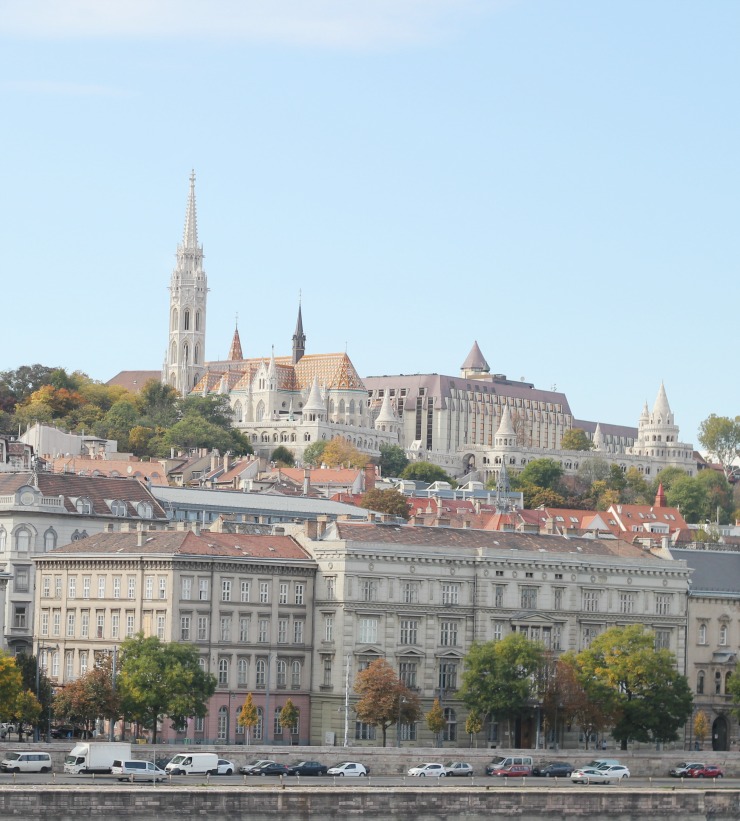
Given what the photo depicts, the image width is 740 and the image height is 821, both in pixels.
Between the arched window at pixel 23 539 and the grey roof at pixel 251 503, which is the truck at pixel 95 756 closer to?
the arched window at pixel 23 539

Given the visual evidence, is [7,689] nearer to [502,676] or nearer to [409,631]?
[409,631]

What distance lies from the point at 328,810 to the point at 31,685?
36.0 m

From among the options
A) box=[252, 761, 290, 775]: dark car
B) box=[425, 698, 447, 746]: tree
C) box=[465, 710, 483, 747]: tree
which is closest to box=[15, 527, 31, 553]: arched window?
box=[425, 698, 447, 746]: tree

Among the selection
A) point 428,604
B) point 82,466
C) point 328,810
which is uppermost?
point 82,466

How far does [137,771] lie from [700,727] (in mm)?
40099

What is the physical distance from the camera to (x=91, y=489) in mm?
136875

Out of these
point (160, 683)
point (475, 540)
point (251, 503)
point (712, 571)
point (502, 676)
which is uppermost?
point (251, 503)

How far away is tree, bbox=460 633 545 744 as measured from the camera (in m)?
117

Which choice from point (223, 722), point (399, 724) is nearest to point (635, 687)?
point (399, 724)

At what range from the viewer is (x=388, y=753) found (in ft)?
336

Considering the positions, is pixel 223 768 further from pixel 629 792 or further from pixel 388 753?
pixel 629 792

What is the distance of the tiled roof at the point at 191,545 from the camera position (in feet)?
385

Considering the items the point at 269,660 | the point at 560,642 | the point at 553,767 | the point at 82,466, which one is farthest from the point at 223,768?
the point at 82,466

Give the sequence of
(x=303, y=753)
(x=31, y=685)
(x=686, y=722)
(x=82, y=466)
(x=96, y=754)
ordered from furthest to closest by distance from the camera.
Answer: (x=82, y=466)
(x=686, y=722)
(x=31, y=685)
(x=303, y=753)
(x=96, y=754)
